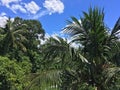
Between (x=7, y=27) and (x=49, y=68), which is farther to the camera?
(x=7, y=27)

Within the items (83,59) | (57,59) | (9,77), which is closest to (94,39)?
(83,59)

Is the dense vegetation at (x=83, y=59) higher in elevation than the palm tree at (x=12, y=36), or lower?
lower

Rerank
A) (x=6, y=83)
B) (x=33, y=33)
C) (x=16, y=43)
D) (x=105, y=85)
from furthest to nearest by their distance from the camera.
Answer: (x=33, y=33) → (x=16, y=43) → (x=6, y=83) → (x=105, y=85)

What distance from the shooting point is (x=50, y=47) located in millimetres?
12281

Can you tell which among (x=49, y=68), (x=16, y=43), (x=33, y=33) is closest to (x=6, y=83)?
(x=16, y=43)

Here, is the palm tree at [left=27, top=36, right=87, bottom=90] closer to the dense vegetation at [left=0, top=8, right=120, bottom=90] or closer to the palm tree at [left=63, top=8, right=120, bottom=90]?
the dense vegetation at [left=0, top=8, right=120, bottom=90]

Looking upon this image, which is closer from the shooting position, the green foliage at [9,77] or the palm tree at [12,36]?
the green foliage at [9,77]

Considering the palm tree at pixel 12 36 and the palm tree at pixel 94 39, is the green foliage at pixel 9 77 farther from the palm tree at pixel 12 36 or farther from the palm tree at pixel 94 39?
the palm tree at pixel 94 39

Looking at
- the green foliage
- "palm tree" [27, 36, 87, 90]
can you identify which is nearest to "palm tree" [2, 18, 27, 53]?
the green foliage

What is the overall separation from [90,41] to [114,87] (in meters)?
1.68

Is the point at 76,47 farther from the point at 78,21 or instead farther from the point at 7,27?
the point at 7,27

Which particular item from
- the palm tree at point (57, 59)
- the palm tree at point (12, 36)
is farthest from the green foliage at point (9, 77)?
the palm tree at point (57, 59)

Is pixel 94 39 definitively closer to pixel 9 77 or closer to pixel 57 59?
pixel 57 59

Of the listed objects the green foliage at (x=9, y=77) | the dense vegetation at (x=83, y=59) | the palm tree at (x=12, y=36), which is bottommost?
the dense vegetation at (x=83, y=59)
